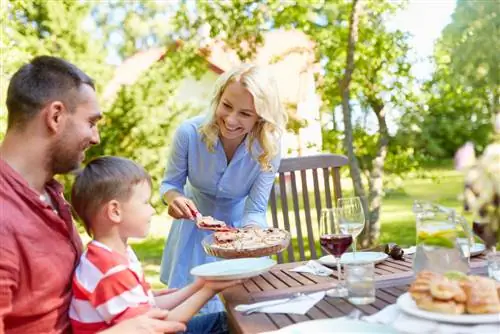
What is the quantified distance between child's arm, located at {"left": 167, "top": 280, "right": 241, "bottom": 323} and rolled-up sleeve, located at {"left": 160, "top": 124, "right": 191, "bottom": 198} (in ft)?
3.15

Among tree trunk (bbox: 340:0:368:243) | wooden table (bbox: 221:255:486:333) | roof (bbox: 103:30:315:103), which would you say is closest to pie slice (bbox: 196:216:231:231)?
wooden table (bbox: 221:255:486:333)

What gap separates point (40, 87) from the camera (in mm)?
1411

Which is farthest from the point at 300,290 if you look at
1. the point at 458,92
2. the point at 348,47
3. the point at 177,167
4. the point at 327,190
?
the point at 458,92

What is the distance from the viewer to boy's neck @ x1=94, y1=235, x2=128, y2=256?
1.51 meters

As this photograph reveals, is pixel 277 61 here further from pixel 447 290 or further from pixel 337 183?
pixel 447 290

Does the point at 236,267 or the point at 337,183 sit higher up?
the point at 337,183

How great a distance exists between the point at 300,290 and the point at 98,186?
597 mm

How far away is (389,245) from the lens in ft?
6.67

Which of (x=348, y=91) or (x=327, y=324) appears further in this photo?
(x=348, y=91)

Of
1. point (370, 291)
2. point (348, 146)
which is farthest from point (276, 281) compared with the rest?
point (348, 146)

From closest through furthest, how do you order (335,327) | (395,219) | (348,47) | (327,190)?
(335,327), (327,190), (348,47), (395,219)

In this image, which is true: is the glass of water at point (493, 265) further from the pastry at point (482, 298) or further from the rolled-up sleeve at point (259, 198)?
the rolled-up sleeve at point (259, 198)

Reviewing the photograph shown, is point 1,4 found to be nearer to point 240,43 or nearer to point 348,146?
point 240,43

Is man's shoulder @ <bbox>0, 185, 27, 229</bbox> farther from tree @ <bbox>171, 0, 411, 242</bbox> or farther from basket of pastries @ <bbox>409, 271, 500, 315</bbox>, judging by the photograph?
tree @ <bbox>171, 0, 411, 242</bbox>
